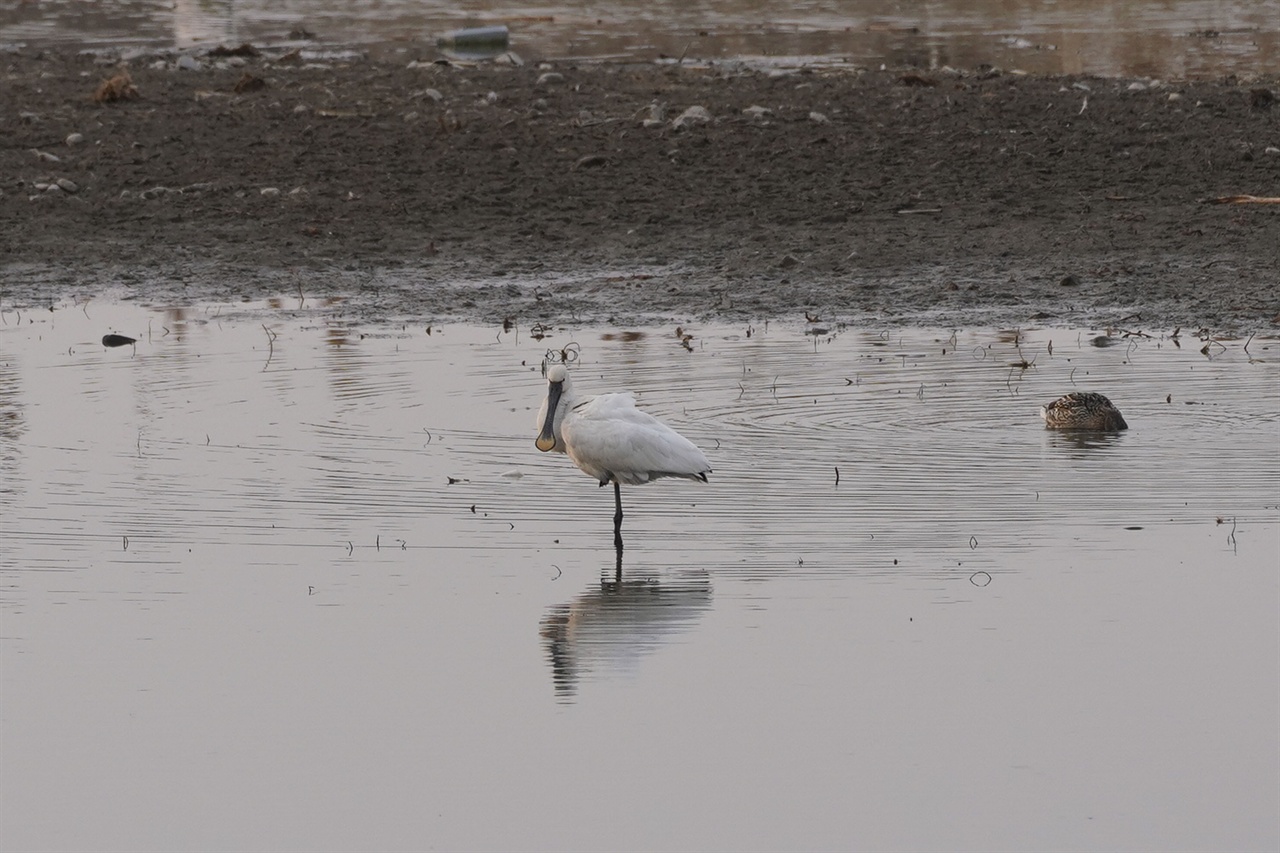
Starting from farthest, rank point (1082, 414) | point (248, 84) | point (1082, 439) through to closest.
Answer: point (248, 84), point (1082, 414), point (1082, 439)

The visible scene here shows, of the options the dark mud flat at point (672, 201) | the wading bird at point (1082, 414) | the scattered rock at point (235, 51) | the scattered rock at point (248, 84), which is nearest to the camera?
the wading bird at point (1082, 414)

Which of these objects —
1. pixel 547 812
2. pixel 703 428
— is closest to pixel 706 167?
pixel 703 428

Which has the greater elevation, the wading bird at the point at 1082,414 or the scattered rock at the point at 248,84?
the scattered rock at the point at 248,84

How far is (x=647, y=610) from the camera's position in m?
7.47

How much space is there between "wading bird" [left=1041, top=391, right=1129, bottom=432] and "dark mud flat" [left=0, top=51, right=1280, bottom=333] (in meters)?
2.92

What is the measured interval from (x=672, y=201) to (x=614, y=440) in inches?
281

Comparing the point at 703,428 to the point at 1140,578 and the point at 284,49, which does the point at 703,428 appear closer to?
the point at 1140,578

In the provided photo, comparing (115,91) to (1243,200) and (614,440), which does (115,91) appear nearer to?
(1243,200)

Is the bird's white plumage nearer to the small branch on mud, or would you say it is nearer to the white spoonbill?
the white spoonbill

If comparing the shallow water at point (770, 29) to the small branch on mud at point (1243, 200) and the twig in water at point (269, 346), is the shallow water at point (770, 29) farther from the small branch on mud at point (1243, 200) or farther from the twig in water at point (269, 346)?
the twig in water at point (269, 346)

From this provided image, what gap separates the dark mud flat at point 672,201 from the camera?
14.1m

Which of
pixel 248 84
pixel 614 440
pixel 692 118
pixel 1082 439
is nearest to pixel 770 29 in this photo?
pixel 248 84

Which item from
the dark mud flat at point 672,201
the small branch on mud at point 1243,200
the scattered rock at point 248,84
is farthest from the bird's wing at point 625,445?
the scattered rock at point 248,84

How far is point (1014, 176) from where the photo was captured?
16141 millimetres
